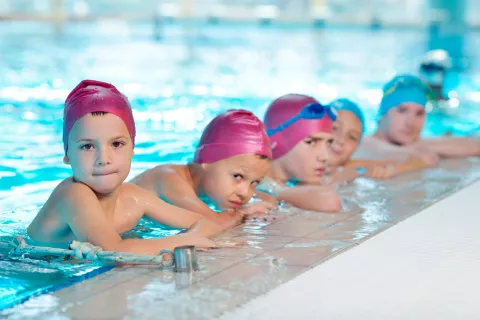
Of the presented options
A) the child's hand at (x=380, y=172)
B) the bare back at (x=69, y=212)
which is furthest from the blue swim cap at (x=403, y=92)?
the bare back at (x=69, y=212)

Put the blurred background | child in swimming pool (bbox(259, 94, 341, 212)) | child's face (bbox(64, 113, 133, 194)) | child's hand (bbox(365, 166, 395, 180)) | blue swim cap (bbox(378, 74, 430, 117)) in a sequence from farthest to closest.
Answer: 1. the blurred background
2. blue swim cap (bbox(378, 74, 430, 117))
3. child's hand (bbox(365, 166, 395, 180))
4. child in swimming pool (bbox(259, 94, 341, 212))
5. child's face (bbox(64, 113, 133, 194))

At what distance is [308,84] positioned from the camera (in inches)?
567

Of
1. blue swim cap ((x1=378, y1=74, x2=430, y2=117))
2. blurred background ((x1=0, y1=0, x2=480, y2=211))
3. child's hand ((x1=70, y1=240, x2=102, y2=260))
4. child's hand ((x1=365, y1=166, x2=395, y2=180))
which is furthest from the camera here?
blurred background ((x1=0, y1=0, x2=480, y2=211))

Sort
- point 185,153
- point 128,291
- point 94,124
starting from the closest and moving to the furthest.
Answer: point 128,291
point 94,124
point 185,153

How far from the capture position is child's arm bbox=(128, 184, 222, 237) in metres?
4.39

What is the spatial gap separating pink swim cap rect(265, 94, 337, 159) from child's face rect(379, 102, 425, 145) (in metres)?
1.70

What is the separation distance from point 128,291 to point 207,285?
1.09ft

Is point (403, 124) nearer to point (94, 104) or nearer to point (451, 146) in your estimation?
point (451, 146)

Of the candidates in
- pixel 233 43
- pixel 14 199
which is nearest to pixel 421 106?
pixel 14 199

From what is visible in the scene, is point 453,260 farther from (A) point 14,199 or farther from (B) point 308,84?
(B) point 308,84

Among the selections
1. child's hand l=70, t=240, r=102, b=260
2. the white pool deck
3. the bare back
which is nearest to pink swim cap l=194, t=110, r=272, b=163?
the white pool deck

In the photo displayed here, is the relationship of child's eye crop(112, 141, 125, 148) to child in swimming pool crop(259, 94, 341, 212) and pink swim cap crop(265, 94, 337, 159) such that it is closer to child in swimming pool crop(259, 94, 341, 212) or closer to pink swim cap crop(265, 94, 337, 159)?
child in swimming pool crop(259, 94, 341, 212)

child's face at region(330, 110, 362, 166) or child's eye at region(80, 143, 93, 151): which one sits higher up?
child's eye at region(80, 143, 93, 151)

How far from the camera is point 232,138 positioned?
480 centimetres
